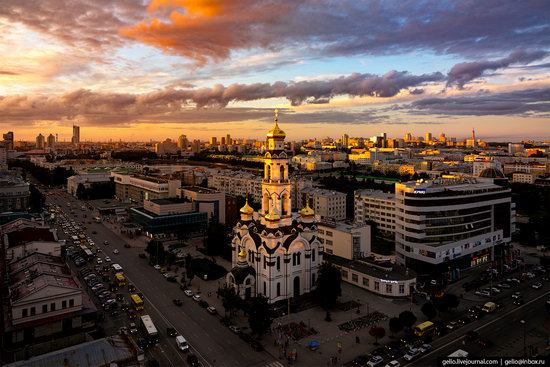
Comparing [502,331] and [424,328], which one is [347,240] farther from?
[502,331]

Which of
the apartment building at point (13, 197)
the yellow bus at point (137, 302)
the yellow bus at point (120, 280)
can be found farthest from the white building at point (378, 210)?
the apartment building at point (13, 197)

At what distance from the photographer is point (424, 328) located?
1035 inches

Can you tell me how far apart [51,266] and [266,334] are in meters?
16.2

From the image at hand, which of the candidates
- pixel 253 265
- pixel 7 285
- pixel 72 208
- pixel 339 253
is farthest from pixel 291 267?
pixel 72 208

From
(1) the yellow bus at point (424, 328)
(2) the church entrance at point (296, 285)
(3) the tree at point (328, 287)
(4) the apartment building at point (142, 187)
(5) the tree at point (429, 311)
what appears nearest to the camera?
(1) the yellow bus at point (424, 328)

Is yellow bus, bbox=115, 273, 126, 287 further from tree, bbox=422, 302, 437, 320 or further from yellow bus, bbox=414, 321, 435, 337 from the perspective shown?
tree, bbox=422, 302, 437, 320

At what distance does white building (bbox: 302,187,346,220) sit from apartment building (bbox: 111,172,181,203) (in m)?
23.3

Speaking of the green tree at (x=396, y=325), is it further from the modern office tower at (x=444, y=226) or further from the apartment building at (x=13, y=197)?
the apartment building at (x=13, y=197)

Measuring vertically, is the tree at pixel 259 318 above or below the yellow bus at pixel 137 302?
above

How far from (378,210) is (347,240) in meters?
16.9

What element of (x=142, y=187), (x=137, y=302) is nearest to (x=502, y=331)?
(x=137, y=302)

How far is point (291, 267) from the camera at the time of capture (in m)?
33.0

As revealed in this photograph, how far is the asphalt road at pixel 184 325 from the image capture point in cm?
2397

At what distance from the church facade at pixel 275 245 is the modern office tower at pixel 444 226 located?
34.1ft
